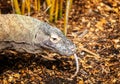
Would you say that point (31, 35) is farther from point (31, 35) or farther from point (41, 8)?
point (41, 8)

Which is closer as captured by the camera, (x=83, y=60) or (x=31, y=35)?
(x=31, y=35)

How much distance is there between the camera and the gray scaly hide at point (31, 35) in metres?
1.38

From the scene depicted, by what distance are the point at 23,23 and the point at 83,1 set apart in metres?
0.77

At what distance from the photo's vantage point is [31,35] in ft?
4.54

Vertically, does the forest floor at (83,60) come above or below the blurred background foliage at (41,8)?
below

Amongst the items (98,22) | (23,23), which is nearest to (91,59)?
(98,22)

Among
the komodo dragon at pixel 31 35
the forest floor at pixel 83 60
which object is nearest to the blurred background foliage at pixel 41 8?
the forest floor at pixel 83 60

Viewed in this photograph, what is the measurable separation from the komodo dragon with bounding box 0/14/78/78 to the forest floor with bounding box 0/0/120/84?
0.23 metres

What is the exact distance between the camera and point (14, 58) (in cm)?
166

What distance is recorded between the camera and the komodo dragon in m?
1.38

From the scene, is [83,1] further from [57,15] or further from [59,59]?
[59,59]

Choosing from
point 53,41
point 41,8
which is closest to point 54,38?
point 53,41

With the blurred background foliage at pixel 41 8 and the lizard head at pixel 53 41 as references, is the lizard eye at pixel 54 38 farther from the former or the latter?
the blurred background foliage at pixel 41 8

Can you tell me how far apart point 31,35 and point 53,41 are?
9cm
